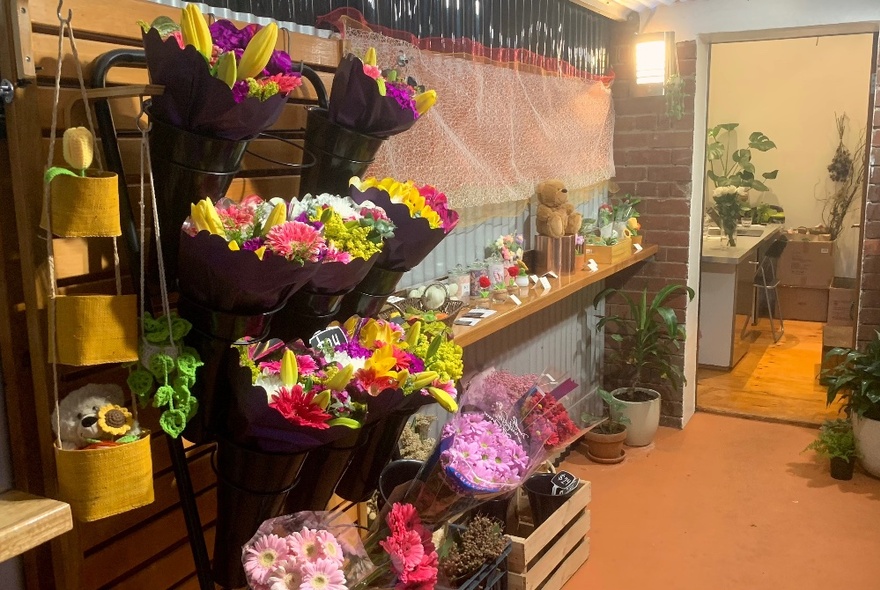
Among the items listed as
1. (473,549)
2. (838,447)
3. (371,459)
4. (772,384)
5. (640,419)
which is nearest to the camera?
(371,459)

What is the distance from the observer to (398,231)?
4.39 ft

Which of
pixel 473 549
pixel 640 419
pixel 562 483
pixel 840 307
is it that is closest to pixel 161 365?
pixel 473 549

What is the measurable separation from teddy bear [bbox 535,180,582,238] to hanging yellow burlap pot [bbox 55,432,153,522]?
2427 millimetres

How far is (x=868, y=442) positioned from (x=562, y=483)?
70.0 inches

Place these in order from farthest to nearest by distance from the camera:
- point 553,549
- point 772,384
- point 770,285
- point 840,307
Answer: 1. point 770,285
2. point 840,307
3. point 772,384
4. point 553,549

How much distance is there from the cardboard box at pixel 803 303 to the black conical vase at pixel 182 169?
6691mm

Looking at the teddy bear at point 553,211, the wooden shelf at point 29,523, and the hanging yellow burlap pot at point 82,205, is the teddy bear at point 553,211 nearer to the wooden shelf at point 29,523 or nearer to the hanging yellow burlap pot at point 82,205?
the hanging yellow burlap pot at point 82,205

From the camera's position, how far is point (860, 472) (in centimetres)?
379

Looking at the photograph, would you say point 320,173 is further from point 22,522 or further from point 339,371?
point 22,522

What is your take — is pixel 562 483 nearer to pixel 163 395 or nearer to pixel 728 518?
pixel 728 518

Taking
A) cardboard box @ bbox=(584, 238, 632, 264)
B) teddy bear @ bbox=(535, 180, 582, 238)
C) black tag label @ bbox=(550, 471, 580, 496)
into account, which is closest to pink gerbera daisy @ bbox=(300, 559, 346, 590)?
black tag label @ bbox=(550, 471, 580, 496)

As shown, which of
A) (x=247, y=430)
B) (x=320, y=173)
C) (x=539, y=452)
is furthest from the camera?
(x=539, y=452)

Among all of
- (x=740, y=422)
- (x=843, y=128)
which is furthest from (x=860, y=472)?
(x=843, y=128)

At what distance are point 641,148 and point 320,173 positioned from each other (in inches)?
125
